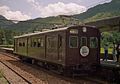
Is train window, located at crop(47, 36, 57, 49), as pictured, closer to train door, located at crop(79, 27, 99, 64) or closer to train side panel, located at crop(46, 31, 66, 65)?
train side panel, located at crop(46, 31, 66, 65)

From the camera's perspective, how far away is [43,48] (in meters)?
19.6

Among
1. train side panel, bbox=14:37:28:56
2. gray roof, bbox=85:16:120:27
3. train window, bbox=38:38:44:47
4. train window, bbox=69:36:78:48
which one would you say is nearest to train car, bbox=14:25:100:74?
train window, bbox=69:36:78:48

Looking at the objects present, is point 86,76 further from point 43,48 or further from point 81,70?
point 43,48

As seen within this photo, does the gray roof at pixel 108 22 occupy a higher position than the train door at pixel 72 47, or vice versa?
the gray roof at pixel 108 22

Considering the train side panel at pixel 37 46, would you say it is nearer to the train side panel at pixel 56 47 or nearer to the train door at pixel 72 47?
the train side panel at pixel 56 47

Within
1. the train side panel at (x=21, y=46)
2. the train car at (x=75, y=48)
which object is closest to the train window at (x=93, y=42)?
the train car at (x=75, y=48)

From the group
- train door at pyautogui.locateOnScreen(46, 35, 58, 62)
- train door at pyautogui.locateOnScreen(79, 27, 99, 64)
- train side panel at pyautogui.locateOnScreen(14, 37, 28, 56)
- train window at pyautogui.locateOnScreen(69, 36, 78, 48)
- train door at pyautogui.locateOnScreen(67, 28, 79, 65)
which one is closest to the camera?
train door at pyautogui.locateOnScreen(67, 28, 79, 65)

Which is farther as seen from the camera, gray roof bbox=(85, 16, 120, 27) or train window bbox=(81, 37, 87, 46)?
train window bbox=(81, 37, 87, 46)

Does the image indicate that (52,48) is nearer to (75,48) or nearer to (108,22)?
(75,48)

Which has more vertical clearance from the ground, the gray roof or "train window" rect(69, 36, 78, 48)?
the gray roof

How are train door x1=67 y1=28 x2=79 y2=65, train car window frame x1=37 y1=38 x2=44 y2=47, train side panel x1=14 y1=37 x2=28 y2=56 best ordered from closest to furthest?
train door x1=67 y1=28 x2=79 y2=65, train car window frame x1=37 y1=38 x2=44 y2=47, train side panel x1=14 y1=37 x2=28 y2=56

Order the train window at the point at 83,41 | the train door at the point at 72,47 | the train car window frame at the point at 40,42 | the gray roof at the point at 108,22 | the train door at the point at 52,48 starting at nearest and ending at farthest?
1. the gray roof at the point at 108,22
2. the train door at the point at 72,47
3. the train window at the point at 83,41
4. the train door at the point at 52,48
5. the train car window frame at the point at 40,42

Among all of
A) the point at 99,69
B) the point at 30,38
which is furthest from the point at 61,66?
the point at 30,38

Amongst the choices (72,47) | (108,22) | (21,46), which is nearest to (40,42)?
(72,47)
